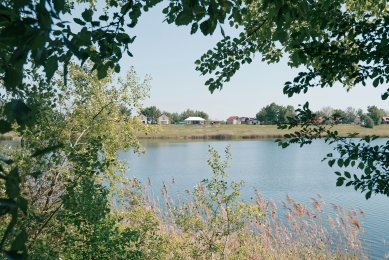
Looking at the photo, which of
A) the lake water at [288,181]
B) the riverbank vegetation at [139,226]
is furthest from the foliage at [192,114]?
the riverbank vegetation at [139,226]

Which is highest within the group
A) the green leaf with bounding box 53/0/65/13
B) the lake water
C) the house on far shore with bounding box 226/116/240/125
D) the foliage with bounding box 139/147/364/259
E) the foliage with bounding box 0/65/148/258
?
the house on far shore with bounding box 226/116/240/125

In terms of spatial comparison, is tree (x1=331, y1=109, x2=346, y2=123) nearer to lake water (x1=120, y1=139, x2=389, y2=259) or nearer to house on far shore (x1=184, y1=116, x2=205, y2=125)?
lake water (x1=120, y1=139, x2=389, y2=259)

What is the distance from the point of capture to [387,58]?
425 centimetres

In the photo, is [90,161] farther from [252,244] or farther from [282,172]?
[282,172]

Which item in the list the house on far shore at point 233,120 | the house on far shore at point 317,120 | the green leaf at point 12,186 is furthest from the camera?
the house on far shore at point 233,120

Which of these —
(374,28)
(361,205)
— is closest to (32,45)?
(374,28)

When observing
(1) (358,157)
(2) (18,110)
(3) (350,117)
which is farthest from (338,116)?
(3) (350,117)

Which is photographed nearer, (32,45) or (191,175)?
(32,45)

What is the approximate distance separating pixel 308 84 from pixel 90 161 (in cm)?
285

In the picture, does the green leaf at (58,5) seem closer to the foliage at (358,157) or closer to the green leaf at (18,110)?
the green leaf at (18,110)

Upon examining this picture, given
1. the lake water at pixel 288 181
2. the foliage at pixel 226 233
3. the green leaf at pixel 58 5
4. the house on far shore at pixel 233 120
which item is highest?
the house on far shore at pixel 233 120

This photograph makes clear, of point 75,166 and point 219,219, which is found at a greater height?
point 75,166

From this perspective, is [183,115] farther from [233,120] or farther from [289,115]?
[289,115]

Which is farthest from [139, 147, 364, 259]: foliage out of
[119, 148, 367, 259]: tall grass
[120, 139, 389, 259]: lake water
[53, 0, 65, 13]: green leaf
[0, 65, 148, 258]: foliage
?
[53, 0, 65, 13]: green leaf
